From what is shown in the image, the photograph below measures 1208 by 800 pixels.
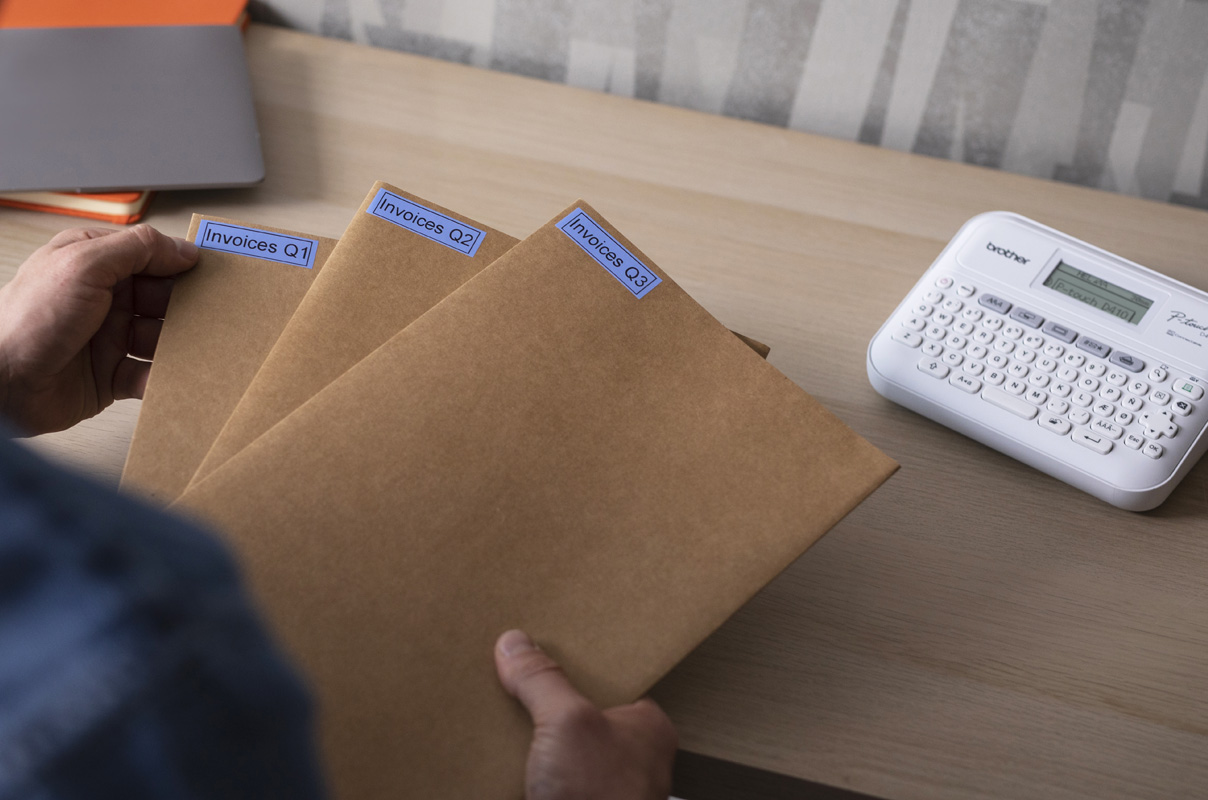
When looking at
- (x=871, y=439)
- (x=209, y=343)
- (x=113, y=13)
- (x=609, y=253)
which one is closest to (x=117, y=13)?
(x=113, y=13)

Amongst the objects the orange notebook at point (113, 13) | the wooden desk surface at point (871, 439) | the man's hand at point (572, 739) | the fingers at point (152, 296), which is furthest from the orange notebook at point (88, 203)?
the man's hand at point (572, 739)

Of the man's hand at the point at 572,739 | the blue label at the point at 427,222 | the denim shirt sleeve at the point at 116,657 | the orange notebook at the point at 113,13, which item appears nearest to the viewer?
the denim shirt sleeve at the point at 116,657

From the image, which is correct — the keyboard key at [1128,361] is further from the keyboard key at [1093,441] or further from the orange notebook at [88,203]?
the orange notebook at [88,203]

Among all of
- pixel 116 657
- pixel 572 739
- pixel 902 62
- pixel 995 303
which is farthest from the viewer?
pixel 902 62

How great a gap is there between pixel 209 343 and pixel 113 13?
0.53 meters

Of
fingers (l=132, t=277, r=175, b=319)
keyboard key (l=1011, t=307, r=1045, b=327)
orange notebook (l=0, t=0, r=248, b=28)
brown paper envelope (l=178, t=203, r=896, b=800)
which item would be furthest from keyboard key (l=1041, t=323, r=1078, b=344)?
orange notebook (l=0, t=0, r=248, b=28)

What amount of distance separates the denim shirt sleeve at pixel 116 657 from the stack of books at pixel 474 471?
282mm

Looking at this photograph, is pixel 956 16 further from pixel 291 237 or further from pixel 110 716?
pixel 110 716

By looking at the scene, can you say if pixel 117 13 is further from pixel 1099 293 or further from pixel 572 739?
pixel 1099 293

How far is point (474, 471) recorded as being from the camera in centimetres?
52

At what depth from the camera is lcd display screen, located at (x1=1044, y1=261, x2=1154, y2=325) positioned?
713mm

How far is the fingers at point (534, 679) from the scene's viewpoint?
0.45 metres

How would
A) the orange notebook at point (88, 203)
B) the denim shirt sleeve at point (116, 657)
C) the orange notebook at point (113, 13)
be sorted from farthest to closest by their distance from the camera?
the orange notebook at point (113, 13) < the orange notebook at point (88, 203) < the denim shirt sleeve at point (116, 657)

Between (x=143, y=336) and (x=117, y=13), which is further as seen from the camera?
(x=117, y=13)
